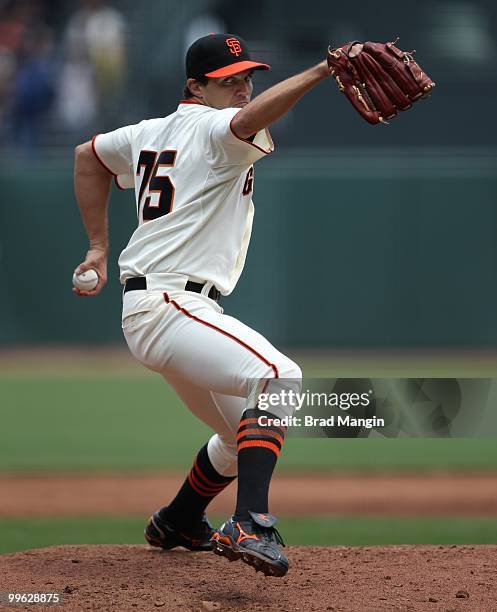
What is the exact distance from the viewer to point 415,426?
3.55m

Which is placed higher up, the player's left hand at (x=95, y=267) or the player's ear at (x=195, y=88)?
the player's ear at (x=195, y=88)

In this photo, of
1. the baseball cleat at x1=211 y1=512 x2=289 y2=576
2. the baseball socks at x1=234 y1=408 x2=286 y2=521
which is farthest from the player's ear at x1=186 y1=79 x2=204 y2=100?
the baseball cleat at x1=211 y1=512 x2=289 y2=576

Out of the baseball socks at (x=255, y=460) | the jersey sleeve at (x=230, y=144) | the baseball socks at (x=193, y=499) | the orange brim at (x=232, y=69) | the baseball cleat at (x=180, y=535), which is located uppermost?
the orange brim at (x=232, y=69)

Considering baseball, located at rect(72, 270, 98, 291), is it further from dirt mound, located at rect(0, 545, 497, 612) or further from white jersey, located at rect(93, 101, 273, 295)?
dirt mound, located at rect(0, 545, 497, 612)

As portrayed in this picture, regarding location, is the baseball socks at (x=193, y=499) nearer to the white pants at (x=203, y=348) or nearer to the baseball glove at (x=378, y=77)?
the white pants at (x=203, y=348)

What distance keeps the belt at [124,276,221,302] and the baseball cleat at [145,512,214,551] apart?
3.41 ft

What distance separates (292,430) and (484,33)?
11.2 m

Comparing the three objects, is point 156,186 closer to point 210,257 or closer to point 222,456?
point 210,257

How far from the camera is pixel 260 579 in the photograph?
139 inches

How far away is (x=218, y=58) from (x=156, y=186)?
0.47m

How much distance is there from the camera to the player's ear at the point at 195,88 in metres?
3.67

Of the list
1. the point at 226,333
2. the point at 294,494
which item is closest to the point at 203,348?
the point at 226,333

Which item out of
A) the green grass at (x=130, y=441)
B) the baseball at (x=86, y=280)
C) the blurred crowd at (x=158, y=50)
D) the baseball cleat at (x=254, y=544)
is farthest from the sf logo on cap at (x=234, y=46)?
the blurred crowd at (x=158, y=50)

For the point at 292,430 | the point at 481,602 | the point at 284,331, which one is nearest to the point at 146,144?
the point at 292,430
